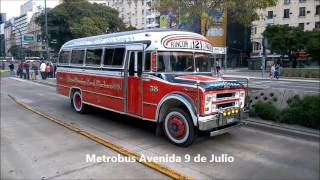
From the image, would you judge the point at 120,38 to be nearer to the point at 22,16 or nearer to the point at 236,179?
the point at 236,179

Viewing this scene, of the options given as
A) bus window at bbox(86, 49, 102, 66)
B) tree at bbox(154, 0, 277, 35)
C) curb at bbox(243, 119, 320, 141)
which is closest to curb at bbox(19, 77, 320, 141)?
curb at bbox(243, 119, 320, 141)

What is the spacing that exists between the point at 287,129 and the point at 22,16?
17895 centimetres

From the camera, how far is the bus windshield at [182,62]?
8.51 metres

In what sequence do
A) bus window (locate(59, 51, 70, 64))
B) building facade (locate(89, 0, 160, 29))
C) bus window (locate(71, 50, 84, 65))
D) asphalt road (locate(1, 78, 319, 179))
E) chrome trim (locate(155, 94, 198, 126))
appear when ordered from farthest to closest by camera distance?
building facade (locate(89, 0, 160, 29)), bus window (locate(59, 51, 70, 64)), bus window (locate(71, 50, 84, 65)), chrome trim (locate(155, 94, 198, 126)), asphalt road (locate(1, 78, 319, 179))

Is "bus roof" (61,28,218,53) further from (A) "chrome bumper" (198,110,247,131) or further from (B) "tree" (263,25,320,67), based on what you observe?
(B) "tree" (263,25,320,67)

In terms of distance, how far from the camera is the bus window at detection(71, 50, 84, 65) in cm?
1226

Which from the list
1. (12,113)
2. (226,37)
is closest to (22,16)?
(226,37)

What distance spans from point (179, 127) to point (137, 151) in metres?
1.20

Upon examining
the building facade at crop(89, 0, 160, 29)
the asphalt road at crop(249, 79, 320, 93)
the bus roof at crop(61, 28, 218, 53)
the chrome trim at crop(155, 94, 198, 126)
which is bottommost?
the asphalt road at crop(249, 79, 320, 93)

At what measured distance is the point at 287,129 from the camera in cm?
904

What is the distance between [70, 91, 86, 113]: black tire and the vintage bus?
56.3 inches

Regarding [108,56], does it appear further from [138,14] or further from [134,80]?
[138,14]

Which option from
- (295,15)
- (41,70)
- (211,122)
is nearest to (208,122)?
(211,122)

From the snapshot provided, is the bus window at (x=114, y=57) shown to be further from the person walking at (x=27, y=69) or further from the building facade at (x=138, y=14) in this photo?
the building facade at (x=138, y=14)
